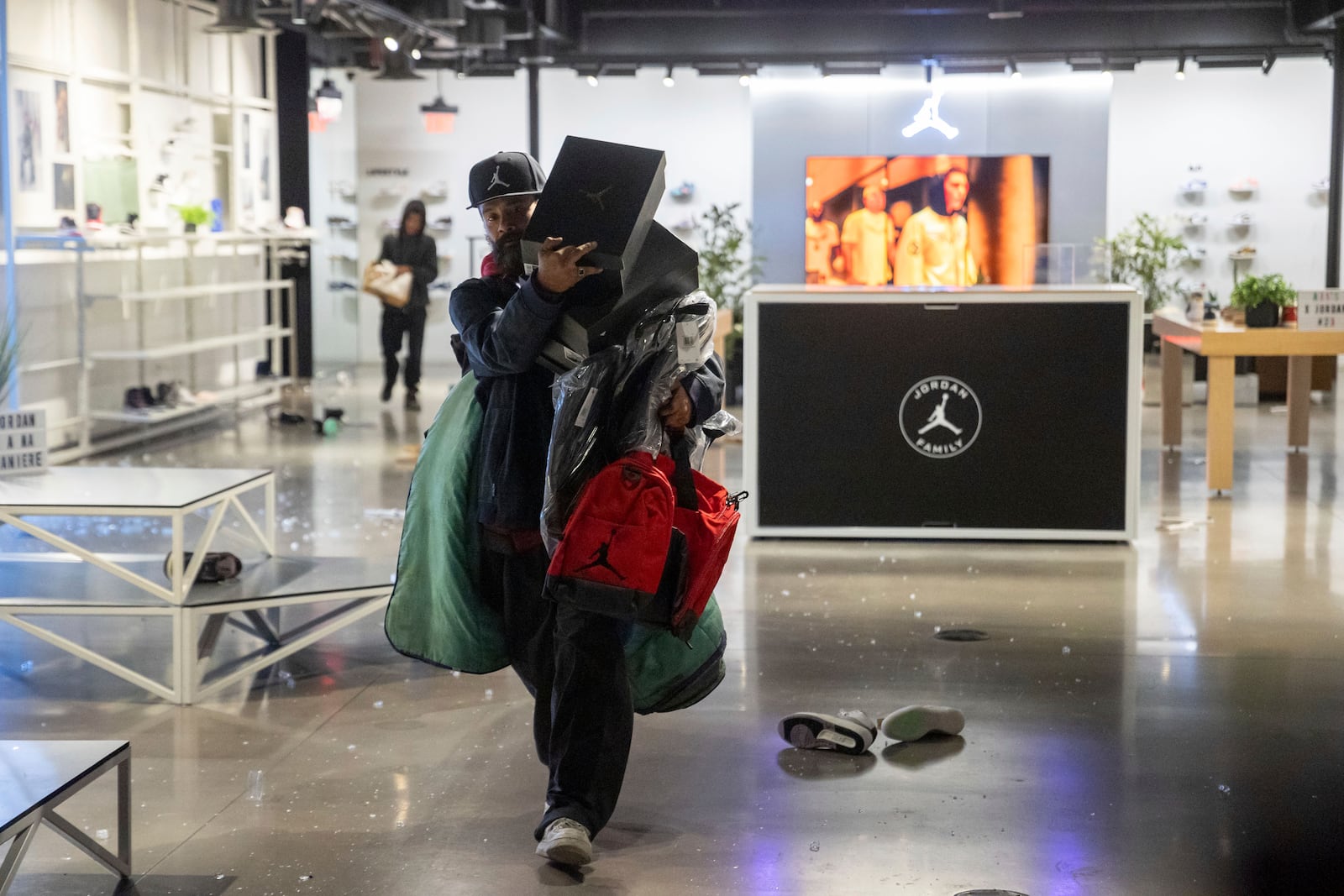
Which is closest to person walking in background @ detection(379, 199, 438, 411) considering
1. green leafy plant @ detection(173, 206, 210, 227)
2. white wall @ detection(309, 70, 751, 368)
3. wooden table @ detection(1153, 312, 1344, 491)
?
green leafy plant @ detection(173, 206, 210, 227)

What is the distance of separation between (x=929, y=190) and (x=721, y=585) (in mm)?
10380

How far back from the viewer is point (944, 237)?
49.6 feet

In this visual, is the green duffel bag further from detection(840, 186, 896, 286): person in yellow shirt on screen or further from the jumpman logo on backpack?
detection(840, 186, 896, 286): person in yellow shirt on screen

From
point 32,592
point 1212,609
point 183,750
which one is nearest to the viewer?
point 183,750

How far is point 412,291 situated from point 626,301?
9.18 meters

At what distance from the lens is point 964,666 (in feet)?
14.2

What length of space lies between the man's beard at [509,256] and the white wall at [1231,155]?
14.6 meters

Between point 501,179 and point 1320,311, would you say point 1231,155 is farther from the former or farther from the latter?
point 501,179

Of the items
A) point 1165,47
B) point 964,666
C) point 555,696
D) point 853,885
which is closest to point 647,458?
point 555,696

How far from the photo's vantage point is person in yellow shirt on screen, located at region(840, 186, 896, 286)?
49.6 feet

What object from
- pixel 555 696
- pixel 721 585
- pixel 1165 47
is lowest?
pixel 721 585

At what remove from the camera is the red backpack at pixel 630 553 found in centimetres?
264

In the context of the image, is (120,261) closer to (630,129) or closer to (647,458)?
(630,129)

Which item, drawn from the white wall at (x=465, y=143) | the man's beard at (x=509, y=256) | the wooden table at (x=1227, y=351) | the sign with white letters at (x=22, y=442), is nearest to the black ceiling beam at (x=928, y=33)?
the white wall at (x=465, y=143)
